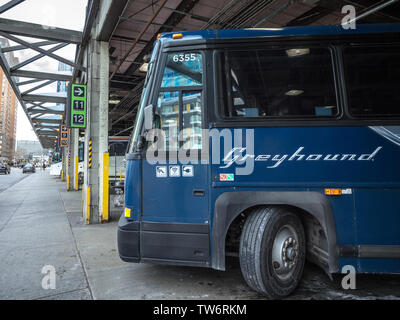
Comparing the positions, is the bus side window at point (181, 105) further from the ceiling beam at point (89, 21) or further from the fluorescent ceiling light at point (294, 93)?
the ceiling beam at point (89, 21)

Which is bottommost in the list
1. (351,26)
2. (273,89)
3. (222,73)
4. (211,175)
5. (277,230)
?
(277,230)

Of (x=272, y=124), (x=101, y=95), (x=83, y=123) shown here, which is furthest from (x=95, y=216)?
(x=272, y=124)

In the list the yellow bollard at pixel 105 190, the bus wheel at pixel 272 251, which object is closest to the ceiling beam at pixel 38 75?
the yellow bollard at pixel 105 190

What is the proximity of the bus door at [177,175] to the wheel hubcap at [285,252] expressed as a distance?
2.85ft

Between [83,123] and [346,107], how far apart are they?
7.60 meters

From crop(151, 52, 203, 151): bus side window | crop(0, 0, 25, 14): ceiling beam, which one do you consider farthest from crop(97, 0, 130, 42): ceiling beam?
crop(151, 52, 203, 151): bus side window

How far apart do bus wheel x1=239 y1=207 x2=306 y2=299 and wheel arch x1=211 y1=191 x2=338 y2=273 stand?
0.19 meters

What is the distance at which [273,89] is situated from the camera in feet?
12.1

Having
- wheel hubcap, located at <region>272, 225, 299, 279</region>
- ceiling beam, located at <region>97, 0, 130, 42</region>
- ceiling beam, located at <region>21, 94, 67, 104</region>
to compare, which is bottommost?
wheel hubcap, located at <region>272, 225, 299, 279</region>

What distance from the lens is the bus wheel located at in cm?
340

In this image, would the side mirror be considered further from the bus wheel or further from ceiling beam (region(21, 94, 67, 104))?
ceiling beam (region(21, 94, 67, 104))
